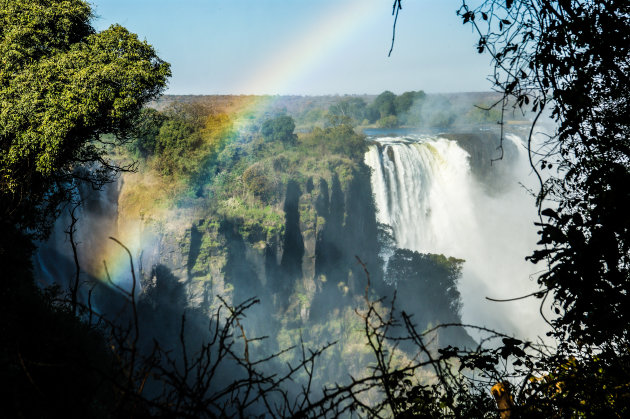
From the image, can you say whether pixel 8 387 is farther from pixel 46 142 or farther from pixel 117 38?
pixel 117 38

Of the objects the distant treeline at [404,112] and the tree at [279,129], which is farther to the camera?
the distant treeline at [404,112]

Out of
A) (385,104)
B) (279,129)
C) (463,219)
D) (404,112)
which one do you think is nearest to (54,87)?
(279,129)

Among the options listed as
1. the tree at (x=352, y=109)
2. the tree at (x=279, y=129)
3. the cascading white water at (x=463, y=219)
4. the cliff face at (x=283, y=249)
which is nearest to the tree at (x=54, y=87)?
the cliff face at (x=283, y=249)

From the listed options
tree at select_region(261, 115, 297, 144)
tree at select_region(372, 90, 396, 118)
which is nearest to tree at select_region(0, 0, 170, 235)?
tree at select_region(261, 115, 297, 144)

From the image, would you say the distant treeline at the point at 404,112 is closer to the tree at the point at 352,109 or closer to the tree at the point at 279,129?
the tree at the point at 352,109

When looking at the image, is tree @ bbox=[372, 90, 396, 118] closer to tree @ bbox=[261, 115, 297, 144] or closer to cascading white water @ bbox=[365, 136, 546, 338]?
cascading white water @ bbox=[365, 136, 546, 338]

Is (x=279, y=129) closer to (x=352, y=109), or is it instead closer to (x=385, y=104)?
(x=385, y=104)

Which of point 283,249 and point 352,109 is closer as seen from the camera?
point 283,249
